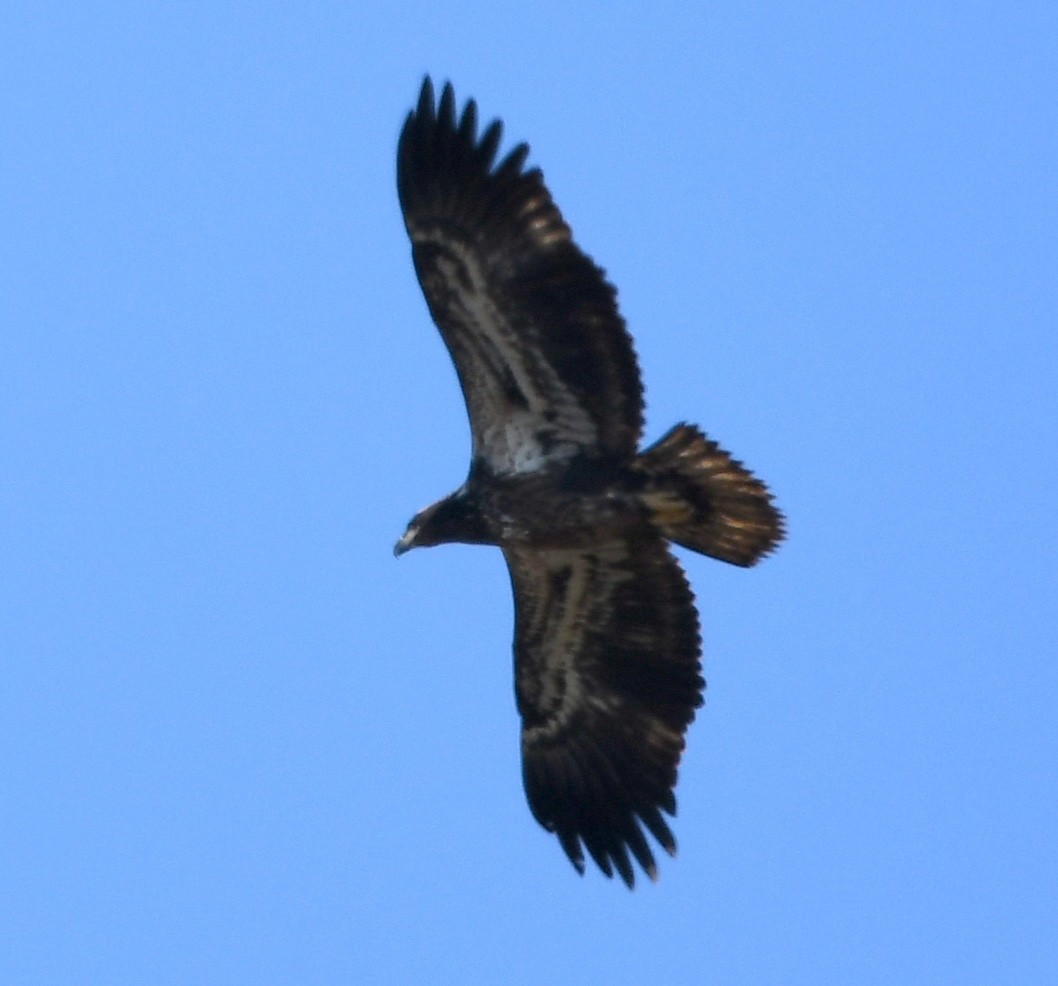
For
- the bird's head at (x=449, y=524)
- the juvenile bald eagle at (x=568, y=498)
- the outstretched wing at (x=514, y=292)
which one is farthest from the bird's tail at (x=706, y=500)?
the bird's head at (x=449, y=524)

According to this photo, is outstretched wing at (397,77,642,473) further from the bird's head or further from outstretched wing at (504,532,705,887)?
outstretched wing at (504,532,705,887)

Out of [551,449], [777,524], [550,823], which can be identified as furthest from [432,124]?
[550,823]

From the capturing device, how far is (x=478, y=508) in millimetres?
12805

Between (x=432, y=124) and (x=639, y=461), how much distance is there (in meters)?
1.88

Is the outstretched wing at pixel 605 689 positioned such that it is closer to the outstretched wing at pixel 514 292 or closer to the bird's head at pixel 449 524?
the bird's head at pixel 449 524

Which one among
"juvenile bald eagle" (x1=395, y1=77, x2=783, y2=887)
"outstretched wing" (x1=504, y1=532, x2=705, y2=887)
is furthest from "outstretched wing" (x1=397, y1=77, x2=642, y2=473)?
"outstretched wing" (x1=504, y1=532, x2=705, y2=887)

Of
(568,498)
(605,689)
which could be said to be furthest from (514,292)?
(605,689)

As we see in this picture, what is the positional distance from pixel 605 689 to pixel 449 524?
3.98ft

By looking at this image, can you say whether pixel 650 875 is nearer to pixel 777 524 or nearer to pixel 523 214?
pixel 777 524

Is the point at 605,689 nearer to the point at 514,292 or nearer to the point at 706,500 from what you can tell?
the point at 706,500

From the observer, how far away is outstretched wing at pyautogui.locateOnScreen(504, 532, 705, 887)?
12945mm

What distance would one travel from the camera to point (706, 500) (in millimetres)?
12414

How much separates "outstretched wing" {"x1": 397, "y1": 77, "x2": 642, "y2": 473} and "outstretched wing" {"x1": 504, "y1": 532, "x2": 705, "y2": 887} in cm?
78

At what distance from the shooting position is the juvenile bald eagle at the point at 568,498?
12141mm
